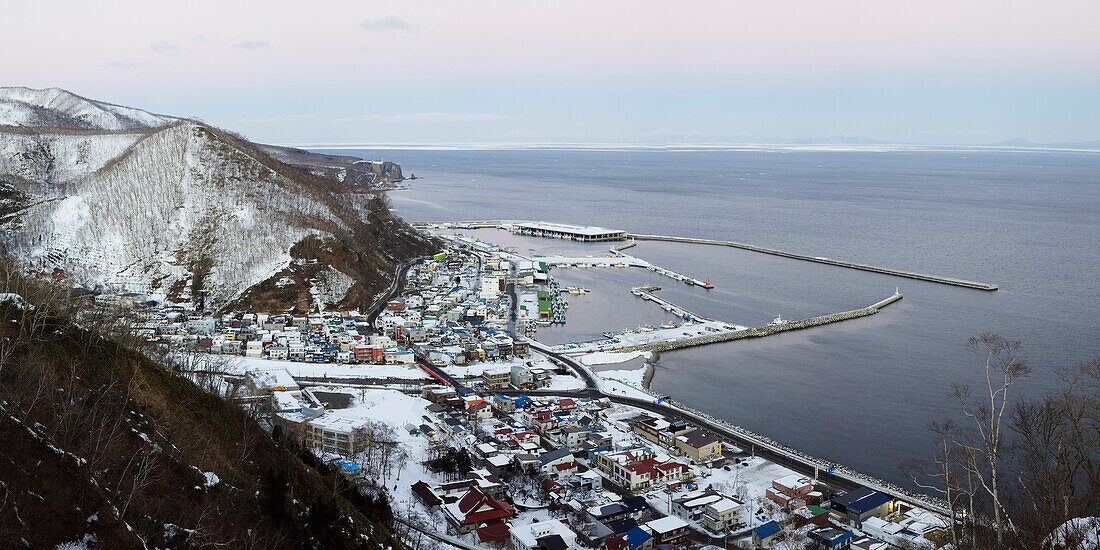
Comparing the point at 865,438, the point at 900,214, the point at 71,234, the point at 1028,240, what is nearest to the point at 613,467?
the point at 865,438

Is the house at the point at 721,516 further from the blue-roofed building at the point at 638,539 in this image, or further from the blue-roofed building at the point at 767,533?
the blue-roofed building at the point at 638,539

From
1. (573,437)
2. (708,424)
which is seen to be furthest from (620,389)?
(573,437)

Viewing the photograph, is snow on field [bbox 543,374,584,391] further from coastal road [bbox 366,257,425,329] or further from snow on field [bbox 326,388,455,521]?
coastal road [bbox 366,257,425,329]

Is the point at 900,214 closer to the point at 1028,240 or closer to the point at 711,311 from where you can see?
the point at 1028,240

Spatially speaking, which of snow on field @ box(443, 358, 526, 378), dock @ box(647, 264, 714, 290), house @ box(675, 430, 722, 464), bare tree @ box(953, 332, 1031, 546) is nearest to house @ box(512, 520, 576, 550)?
house @ box(675, 430, 722, 464)

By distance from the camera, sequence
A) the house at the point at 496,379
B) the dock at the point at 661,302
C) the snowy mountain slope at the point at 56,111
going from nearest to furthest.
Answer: the house at the point at 496,379 < the dock at the point at 661,302 < the snowy mountain slope at the point at 56,111

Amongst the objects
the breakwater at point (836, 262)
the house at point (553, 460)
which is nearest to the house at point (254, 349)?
the house at point (553, 460)
